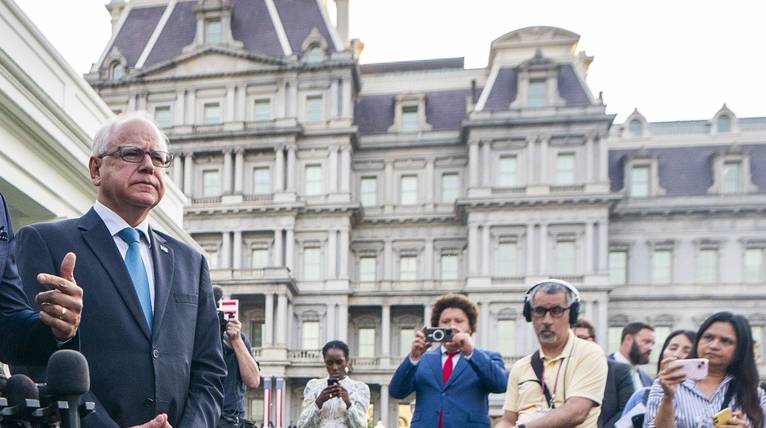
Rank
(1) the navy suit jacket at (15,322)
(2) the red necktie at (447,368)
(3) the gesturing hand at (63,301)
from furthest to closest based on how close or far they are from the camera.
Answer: (2) the red necktie at (447,368), (1) the navy suit jacket at (15,322), (3) the gesturing hand at (63,301)

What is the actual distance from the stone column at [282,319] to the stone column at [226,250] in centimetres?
359

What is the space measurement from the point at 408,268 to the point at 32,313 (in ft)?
116

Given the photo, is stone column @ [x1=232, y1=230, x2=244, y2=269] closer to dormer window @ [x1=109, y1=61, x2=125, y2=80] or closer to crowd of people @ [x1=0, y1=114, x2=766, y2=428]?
dormer window @ [x1=109, y1=61, x2=125, y2=80]

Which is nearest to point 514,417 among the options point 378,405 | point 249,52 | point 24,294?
point 24,294

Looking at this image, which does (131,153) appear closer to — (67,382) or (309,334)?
(67,382)

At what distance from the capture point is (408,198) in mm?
37875

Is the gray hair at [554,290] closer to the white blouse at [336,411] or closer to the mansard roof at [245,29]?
the white blouse at [336,411]

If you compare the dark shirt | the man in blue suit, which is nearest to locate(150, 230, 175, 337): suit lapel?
the man in blue suit

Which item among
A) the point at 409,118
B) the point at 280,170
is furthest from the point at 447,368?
the point at 409,118

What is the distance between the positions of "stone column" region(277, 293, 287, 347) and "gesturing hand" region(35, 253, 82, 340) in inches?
1296

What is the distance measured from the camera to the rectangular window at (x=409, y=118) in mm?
38750

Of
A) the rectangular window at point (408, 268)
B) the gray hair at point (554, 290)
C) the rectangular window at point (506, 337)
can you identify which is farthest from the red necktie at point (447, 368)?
the rectangular window at point (408, 268)

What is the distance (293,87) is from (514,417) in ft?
111

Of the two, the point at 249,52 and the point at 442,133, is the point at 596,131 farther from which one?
the point at 249,52
